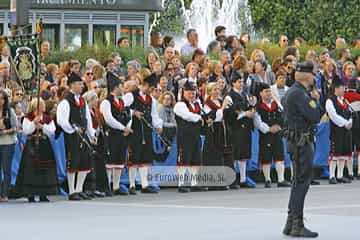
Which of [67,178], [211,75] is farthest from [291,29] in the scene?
[67,178]

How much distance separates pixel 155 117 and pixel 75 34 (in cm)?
1464

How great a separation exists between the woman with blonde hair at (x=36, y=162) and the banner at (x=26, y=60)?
11.0 inches

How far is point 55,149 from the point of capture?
1814cm

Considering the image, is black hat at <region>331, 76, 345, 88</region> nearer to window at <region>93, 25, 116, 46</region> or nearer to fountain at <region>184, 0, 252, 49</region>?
window at <region>93, 25, 116, 46</region>

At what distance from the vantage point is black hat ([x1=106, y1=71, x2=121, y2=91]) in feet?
63.3

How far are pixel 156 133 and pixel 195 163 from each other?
2.71 feet

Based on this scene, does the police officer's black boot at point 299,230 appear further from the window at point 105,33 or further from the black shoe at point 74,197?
the window at point 105,33

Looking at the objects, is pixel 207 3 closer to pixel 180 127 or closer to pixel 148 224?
pixel 180 127

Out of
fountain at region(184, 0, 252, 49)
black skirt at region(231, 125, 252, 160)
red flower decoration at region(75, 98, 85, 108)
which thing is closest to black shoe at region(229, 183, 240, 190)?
black skirt at region(231, 125, 252, 160)

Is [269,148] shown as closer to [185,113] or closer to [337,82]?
[337,82]

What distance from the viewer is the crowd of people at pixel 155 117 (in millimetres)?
17984

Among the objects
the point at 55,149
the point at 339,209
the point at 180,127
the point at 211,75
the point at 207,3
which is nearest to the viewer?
the point at 339,209

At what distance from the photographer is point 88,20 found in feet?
114

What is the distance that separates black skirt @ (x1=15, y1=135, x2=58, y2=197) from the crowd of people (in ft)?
0.05
